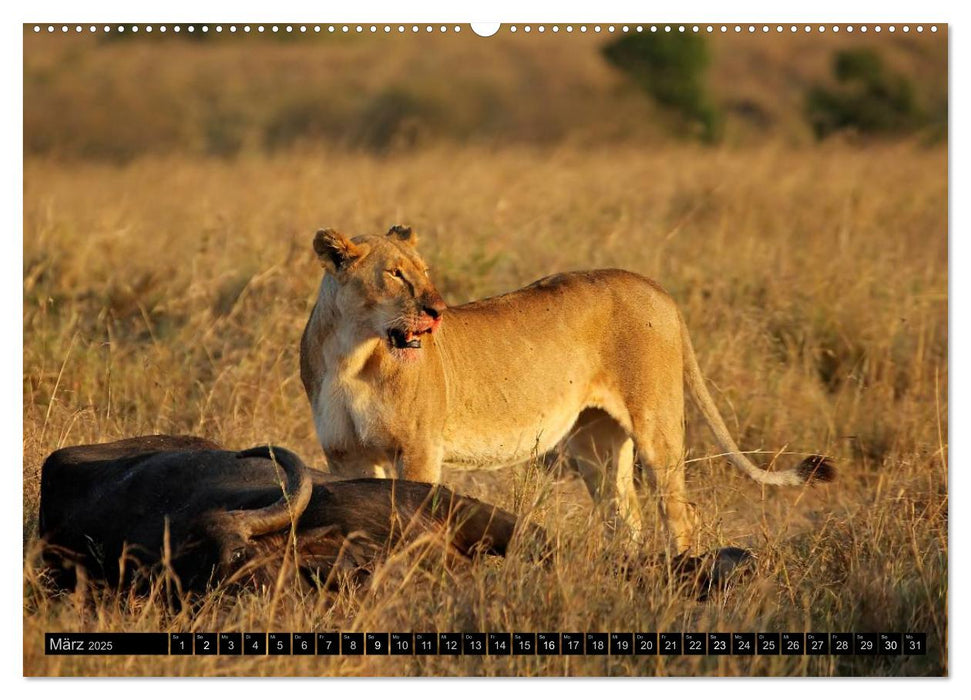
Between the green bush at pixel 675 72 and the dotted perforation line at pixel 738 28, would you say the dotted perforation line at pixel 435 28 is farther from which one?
the green bush at pixel 675 72

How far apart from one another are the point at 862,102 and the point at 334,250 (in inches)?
261

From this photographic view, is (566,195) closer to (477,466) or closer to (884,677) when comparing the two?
(477,466)

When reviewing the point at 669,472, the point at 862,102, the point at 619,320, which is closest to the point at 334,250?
the point at 619,320

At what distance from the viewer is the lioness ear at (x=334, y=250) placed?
194 inches

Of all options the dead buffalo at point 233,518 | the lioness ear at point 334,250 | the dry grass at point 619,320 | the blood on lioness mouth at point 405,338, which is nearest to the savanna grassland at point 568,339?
the dry grass at point 619,320

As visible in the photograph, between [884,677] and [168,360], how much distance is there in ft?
13.4

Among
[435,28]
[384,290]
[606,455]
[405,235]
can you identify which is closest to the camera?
[435,28]

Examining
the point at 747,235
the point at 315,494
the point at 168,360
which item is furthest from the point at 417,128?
the point at 315,494

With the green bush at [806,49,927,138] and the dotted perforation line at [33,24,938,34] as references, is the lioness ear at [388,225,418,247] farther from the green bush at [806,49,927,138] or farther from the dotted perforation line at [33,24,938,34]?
the green bush at [806,49,927,138]

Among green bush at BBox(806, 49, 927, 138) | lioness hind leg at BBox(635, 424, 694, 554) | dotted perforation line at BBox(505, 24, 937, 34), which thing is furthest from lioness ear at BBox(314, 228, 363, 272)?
green bush at BBox(806, 49, 927, 138)

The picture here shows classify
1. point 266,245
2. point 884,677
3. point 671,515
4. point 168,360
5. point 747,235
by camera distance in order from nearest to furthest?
1. point 884,677
2. point 671,515
3. point 168,360
4. point 266,245
5. point 747,235

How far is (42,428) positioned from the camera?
219 inches

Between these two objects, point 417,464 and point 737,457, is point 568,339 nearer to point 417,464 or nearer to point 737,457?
point 737,457

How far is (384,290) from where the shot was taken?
4949mm
